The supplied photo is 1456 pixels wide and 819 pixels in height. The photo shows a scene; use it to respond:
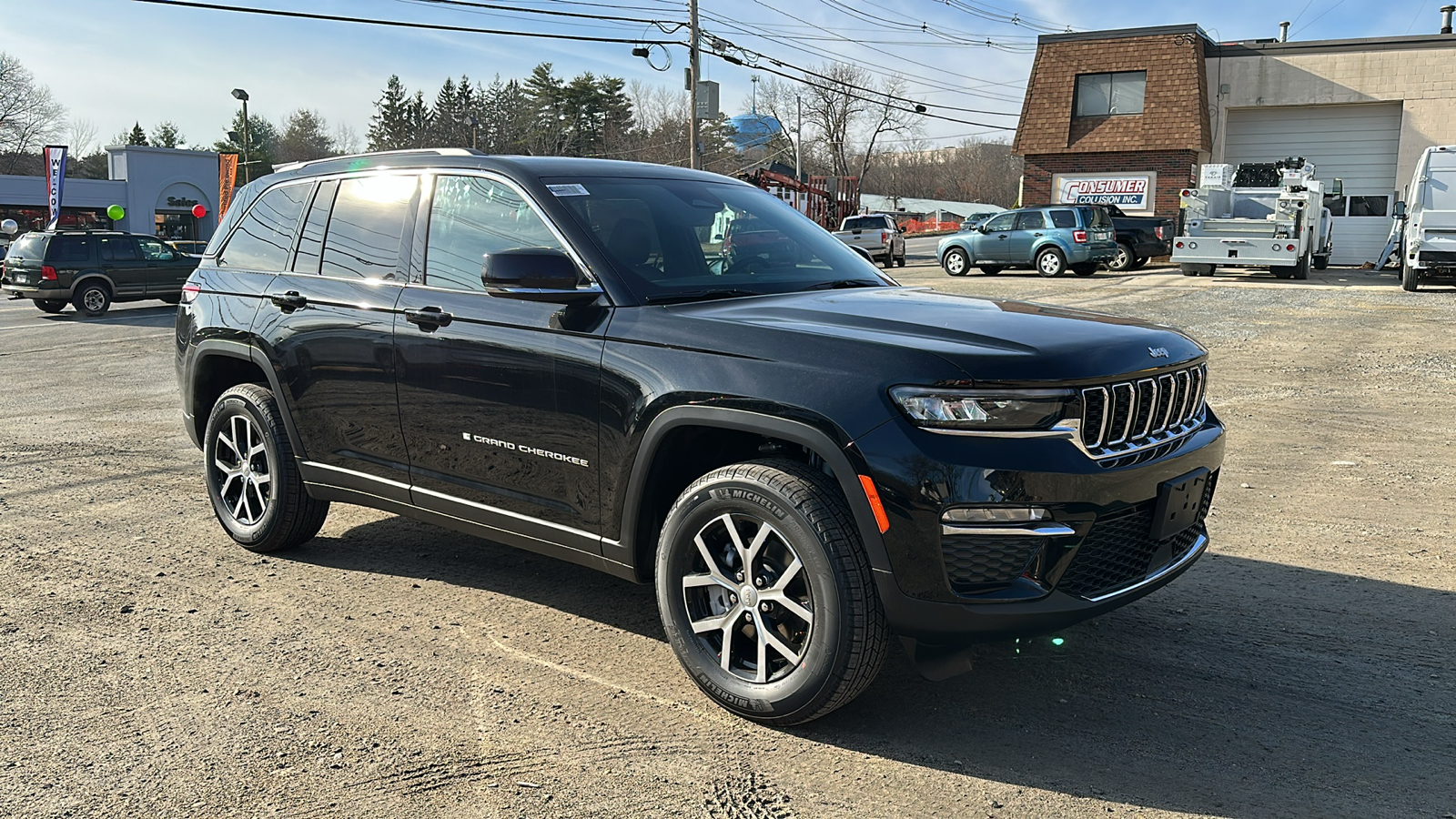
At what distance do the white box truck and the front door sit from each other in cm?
2163

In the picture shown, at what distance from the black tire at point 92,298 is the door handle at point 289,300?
2034cm

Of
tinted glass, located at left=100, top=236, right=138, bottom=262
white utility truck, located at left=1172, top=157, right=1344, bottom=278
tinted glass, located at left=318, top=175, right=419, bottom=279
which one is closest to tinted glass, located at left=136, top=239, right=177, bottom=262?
tinted glass, located at left=100, top=236, right=138, bottom=262

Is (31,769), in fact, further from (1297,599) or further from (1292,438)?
(1292,438)

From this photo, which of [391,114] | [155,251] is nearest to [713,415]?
[155,251]

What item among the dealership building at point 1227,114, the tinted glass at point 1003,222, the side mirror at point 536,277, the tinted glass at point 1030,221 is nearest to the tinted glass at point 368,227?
the side mirror at point 536,277

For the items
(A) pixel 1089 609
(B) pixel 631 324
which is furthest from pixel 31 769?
(A) pixel 1089 609

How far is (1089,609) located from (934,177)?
4886 inches

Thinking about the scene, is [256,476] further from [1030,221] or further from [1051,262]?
[1030,221]

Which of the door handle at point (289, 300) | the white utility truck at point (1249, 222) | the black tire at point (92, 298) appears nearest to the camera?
the door handle at point (289, 300)

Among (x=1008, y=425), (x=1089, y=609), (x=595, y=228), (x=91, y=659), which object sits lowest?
(x=91, y=659)

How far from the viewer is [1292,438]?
325 inches

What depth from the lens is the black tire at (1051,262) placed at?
86.9 ft

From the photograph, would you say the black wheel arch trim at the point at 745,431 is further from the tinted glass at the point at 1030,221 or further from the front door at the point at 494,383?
the tinted glass at the point at 1030,221

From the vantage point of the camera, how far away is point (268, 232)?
17.7 feet
